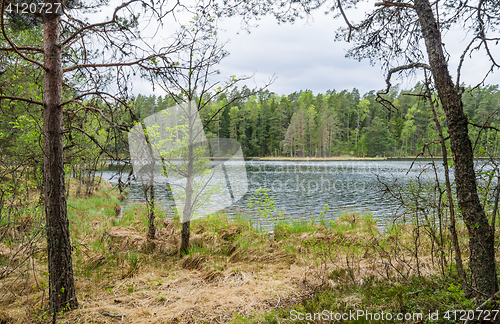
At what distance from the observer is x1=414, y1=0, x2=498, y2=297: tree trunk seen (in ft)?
8.71

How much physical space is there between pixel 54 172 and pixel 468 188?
509cm

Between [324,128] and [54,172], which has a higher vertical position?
[324,128]

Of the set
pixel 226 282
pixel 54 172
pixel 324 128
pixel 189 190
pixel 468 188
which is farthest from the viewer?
pixel 324 128

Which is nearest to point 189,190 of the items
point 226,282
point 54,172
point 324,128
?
point 226,282

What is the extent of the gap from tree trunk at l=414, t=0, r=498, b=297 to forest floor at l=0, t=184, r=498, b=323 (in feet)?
1.18

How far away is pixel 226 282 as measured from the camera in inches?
175

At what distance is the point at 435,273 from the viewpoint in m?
3.98

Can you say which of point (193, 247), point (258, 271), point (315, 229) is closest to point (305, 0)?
point (258, 271)

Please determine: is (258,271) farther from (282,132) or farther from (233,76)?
(282,132)

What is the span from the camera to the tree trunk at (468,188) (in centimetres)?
265

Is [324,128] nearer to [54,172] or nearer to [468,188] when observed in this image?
[468,188]

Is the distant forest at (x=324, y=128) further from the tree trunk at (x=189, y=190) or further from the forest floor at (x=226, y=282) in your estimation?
the forest floor at (x=226, y=282)

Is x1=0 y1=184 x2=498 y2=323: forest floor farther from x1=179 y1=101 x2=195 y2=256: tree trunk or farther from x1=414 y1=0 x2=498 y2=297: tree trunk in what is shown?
x1=414 y1=0 x2=498 y2=297: tree trunk

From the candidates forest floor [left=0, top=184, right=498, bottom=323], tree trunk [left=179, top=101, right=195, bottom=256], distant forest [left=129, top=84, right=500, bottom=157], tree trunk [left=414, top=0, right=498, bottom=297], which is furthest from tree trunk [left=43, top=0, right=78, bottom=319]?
distant forest [left=129, top=84, right=500, bottom=157]
